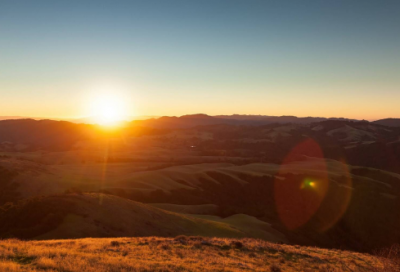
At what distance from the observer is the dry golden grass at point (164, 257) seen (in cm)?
1171

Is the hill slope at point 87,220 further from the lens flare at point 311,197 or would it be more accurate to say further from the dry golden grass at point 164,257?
the lens flare at point 311,197

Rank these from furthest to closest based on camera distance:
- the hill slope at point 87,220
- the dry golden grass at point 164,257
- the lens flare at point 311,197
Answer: the lens flare at point 311,197
the hill slope at point 87,220
the dry golden grass at point 164,257

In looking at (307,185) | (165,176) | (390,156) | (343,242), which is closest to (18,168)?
(165,176)

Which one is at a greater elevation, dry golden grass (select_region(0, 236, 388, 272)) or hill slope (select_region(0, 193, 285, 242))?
dry golden grass (select_region(0, 236, 388, 272))

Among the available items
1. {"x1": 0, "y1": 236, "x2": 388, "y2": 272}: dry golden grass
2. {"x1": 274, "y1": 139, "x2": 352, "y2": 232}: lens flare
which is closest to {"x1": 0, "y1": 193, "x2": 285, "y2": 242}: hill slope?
{"x1": 0, "y1": 236, "x2": 388, "y2": 272}: dry golden grass

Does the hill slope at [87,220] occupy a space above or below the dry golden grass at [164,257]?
below

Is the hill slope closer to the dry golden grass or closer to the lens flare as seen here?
the dry golden grass

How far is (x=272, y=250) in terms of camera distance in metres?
19.9

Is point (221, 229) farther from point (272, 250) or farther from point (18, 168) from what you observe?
point (18, 168)

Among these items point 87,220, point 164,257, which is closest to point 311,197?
point 87,220

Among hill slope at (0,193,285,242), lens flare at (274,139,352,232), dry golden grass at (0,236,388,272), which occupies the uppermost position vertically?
dry golden grass at (0,236,388,272)

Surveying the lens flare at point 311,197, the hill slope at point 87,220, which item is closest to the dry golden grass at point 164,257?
the hill slope at point 87,220

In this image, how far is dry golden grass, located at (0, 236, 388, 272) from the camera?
38.4 ft

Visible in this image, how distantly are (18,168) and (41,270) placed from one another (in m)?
53.9
